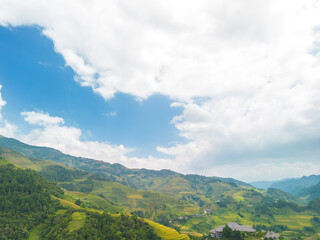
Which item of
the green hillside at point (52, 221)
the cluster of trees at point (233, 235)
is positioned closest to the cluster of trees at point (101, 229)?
the green hillside at point (52, 221)

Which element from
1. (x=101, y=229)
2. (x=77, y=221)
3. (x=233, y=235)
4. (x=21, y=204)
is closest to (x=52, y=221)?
(x=77, y=221)

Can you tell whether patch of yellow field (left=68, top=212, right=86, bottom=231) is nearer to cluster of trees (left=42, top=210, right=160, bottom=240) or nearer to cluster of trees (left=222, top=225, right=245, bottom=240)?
cluster of trees (left=42, top=210, right=160, bottom=240)

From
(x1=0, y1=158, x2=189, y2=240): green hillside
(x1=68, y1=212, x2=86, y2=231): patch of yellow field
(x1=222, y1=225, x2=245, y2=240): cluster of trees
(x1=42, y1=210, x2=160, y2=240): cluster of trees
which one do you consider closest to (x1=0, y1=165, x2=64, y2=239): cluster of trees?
(x1=0, y1=158, x2=189, y2=240): green hillside

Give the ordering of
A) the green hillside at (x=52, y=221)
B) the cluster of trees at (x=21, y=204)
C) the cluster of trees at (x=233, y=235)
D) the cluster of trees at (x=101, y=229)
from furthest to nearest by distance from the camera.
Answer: the cluster of trees at (x=21, y=204) < the green hillside at (x=52, y=221) < the cluster of trees at (x=101, y=229) < the cluster of trees at (x=233, y=235)

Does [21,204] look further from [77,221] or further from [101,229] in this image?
[101,229]

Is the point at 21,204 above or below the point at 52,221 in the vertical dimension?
above

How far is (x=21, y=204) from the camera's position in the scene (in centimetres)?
10175

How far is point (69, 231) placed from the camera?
75938mm

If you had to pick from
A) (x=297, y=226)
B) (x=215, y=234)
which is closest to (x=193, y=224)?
(x=297, y=226)

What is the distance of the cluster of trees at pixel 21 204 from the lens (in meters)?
87.0

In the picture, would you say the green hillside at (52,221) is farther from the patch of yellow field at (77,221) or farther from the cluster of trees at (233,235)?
the cluster of trees at (233,235)

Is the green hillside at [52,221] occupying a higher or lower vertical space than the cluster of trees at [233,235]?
lower

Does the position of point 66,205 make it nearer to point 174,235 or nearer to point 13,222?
point 13,222

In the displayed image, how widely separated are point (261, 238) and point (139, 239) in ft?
153
